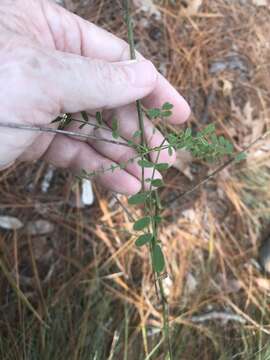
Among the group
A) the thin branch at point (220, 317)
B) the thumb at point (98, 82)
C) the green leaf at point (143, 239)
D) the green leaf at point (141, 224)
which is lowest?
the thin branch at point (220, 317)

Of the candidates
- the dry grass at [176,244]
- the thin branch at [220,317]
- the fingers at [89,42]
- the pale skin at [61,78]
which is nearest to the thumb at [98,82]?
the pale skin at [61,78]

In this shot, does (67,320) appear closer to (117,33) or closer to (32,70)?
(32,70)

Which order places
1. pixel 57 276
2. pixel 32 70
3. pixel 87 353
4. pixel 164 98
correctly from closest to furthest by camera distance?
1. pixel 32 70
2. pixel 164 98
3. pixel 87 353
4. pixel 57 276

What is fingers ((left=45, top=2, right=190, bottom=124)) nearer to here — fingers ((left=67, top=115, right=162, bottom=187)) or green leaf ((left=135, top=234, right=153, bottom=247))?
fingers ((left=67, top=115, right=162, bottom=187))

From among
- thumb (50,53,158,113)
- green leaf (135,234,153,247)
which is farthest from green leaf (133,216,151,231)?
thumb (50,53,158,113)

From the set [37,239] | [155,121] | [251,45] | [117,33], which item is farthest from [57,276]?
[251,45]

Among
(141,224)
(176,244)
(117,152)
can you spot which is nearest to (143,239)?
(141,224)

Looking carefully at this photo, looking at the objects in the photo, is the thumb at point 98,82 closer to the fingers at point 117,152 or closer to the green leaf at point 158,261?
the fingers at point 117,152
